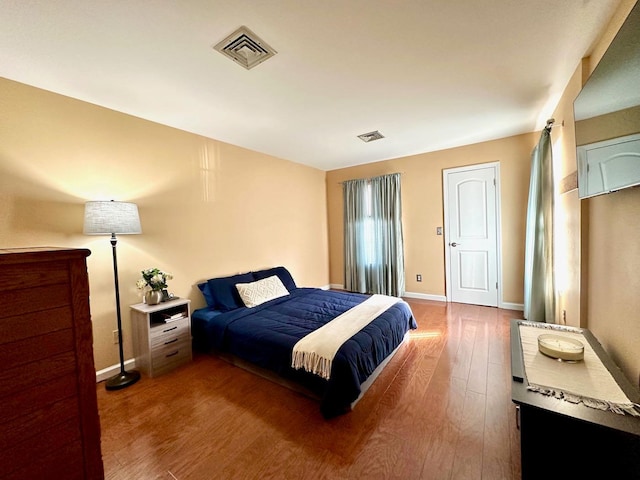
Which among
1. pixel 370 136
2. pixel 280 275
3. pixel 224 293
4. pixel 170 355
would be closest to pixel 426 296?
pixel 280 275

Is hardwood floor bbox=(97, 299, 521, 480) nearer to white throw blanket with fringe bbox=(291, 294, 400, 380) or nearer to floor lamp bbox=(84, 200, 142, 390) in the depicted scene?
Answer: floor lamp bbox=(84, 200, 142, 390)

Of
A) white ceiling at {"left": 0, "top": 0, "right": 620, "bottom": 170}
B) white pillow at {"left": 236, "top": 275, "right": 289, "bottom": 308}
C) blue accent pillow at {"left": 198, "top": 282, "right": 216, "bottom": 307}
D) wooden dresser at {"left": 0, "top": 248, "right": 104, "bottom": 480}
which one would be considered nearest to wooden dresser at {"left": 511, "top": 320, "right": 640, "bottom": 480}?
wooden dresser at {"left": 0, "top": 248, "right": 104, "bottom": 480}

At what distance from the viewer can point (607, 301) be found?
163 cm

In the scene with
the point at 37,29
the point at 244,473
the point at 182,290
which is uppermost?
the point at 37,29

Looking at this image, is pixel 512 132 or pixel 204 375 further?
pixel 512 132

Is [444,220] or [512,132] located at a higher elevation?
[512,132]

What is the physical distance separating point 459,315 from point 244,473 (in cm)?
331

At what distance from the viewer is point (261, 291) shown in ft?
10.6

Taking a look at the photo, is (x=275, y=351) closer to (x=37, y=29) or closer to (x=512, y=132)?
(x=37, y=29)

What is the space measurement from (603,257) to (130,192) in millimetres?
3961

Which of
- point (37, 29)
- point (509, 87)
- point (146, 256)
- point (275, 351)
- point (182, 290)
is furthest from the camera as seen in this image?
point (182, 290)

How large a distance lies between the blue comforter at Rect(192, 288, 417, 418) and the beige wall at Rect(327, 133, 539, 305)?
1.82m

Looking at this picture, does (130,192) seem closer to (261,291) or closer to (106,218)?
(106,218)

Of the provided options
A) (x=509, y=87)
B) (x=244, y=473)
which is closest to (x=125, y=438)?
(x=244, y=473)
